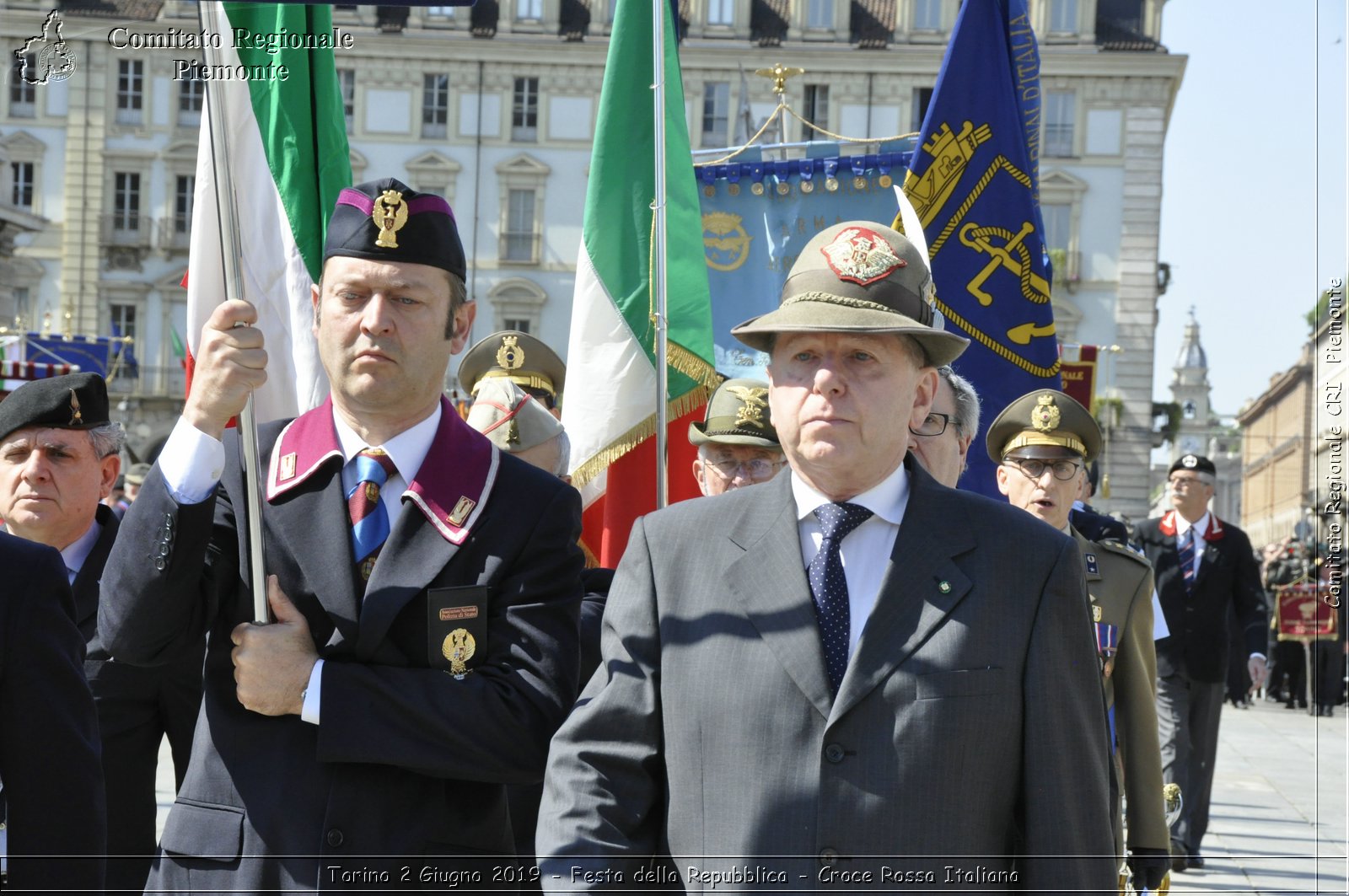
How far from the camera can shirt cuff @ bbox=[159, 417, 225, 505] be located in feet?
9.61

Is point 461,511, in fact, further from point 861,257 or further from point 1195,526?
point 1195,526

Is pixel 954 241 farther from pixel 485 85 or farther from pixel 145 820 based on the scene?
pixel 485 85

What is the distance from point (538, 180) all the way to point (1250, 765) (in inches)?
1508

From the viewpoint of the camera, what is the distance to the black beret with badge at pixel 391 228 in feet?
10.8

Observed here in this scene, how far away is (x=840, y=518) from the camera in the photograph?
9.64ft

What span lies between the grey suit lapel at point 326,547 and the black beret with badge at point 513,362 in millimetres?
3903

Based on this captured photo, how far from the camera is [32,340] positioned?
1659 cm

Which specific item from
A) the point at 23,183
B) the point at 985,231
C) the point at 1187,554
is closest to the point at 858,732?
the point at 985,231

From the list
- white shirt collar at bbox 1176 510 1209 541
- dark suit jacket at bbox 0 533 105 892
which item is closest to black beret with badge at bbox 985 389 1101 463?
dark suit jacket at bbox 0 533 105 892

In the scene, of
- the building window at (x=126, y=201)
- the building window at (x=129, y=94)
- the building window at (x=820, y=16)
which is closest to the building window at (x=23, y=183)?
the building window at (x=126, y=201)

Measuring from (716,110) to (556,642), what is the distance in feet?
152

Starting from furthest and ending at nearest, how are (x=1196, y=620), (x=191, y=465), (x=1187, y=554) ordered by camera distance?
1. (x=1187, y=554)
2. (x=1196, y=620)
3. (x=191, y=465)

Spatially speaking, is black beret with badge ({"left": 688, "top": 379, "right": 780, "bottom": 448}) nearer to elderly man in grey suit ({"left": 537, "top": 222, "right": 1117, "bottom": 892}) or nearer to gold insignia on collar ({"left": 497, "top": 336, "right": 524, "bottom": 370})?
gold insignia on collar ({"left": 497, "top": 336, "right": 524, "bottom": 370})

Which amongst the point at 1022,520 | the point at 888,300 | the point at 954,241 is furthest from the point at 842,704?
the point at 954,241
